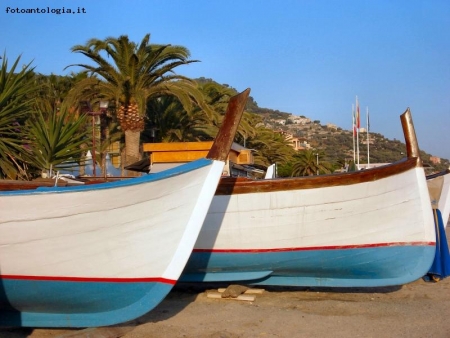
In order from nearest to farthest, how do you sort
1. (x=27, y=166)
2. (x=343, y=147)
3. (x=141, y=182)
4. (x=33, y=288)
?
(x=141, y=182) → (x=33, y=288) → (x=27, y=166) → (x=343, y=147)

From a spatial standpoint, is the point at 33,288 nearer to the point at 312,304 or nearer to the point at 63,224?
the point at 63,224

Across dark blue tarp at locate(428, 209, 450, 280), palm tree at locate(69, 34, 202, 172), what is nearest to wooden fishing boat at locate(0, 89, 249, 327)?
dark blue tarp at locate(428, 209, 450, 280)

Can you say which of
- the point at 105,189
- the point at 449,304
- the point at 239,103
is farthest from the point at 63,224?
the point at 449,304

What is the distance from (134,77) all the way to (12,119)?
943 cm

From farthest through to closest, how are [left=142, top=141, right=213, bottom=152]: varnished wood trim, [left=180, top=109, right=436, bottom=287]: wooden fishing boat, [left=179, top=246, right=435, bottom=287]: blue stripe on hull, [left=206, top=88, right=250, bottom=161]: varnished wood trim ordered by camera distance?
[left=142, top=141, right=213, bottom=152]: varnished wood trim
[left=179, top=246, right=435, bottom=287]: blue stripe on hull
[left=180, top=109, right=436, bottom=287]: wooden fishing boat
[left=206, top=88, right=250, bottom=161]: varnished wood trim

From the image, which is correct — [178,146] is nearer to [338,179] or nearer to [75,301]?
[338,179]

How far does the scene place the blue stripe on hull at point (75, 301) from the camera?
5.36 meters

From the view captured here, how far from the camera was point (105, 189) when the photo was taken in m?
5.10

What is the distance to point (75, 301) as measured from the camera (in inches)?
217

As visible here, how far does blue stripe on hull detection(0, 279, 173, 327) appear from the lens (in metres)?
5.36

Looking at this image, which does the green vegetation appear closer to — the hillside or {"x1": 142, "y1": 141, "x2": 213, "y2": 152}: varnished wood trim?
{"x1": 142, "y1": 141, "x2": 213, "y2": 152}: varnished wood trim

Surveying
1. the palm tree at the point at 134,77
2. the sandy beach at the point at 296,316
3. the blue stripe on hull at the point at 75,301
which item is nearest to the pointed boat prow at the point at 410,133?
the sandy beach at the point at 296,316

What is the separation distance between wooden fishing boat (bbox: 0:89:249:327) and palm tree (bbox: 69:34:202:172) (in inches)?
445

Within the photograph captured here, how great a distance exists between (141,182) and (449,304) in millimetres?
4207
